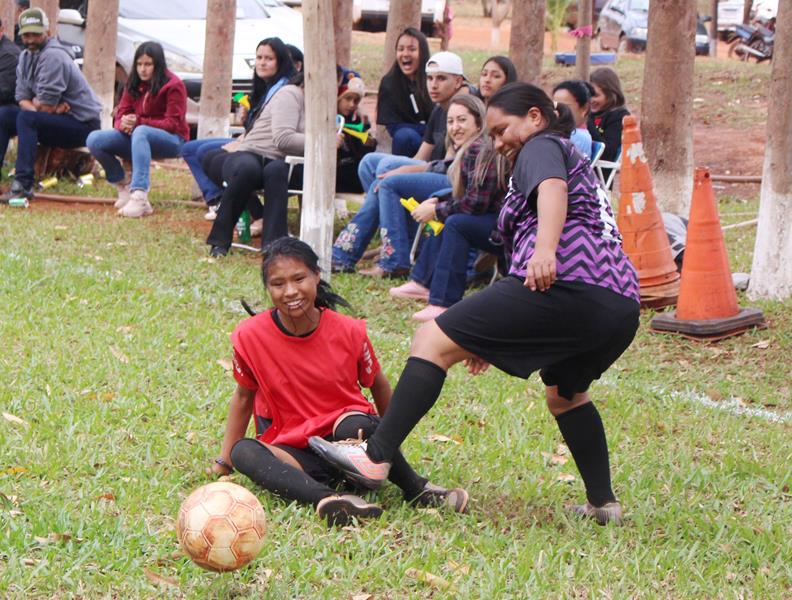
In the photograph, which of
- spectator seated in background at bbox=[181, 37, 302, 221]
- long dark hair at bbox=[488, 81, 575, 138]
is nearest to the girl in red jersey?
long dark hair at bbox=[488, 81, 575, 138]

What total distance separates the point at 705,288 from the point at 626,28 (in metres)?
23.4

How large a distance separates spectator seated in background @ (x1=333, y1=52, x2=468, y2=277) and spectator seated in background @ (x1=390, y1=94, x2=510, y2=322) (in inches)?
25.5

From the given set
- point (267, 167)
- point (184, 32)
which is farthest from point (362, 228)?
point (184, 32)

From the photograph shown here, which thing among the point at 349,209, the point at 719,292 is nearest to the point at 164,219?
the point at 349,209

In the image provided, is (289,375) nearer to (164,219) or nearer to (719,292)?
(719,292)

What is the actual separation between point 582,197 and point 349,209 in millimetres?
7732

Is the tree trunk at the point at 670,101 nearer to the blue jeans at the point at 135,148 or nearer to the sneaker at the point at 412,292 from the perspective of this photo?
Result: the sneaker at the point at 412,292

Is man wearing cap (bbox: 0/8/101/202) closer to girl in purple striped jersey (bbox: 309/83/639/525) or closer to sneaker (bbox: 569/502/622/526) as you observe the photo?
girl in purple striped jersey (bbox: 309/83/639/525)

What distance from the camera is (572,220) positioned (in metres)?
4.24

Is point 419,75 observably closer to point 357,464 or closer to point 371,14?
point 357,464

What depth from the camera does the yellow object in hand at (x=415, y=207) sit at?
8.49 meters

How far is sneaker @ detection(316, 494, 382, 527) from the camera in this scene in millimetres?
4363

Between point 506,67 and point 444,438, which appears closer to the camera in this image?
point 444,438

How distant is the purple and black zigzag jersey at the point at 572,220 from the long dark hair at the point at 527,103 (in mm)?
82
